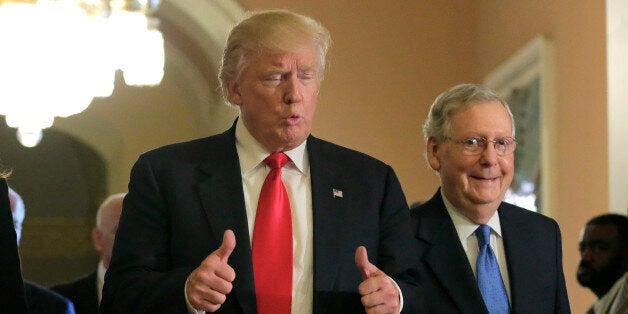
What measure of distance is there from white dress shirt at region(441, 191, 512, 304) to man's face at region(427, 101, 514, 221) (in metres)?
0.02

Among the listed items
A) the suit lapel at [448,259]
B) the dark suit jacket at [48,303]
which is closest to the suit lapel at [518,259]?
the suit lapel at [448,259]

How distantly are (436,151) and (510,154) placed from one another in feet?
0.69

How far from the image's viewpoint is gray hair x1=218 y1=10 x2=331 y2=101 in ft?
9.25

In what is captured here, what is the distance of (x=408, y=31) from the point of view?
9.88 m

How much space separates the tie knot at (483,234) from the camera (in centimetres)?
319

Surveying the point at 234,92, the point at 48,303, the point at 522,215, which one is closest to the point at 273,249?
the point at 234,92

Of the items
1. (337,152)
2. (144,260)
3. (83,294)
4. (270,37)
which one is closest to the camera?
(144,260)

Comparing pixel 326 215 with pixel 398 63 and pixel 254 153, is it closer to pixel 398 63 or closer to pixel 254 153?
pixel 254 153

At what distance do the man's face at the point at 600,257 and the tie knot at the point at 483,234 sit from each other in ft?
6.11

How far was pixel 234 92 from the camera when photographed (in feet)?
9.65

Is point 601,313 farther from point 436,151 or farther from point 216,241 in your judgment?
point 216,241

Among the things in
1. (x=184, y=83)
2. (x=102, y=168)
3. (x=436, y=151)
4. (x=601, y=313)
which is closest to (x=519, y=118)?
(x=601, y=313)

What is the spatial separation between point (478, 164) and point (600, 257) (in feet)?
6.48

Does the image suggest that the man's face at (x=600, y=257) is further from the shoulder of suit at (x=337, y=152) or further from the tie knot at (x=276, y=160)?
the tie knot at (x=276, y=160)
